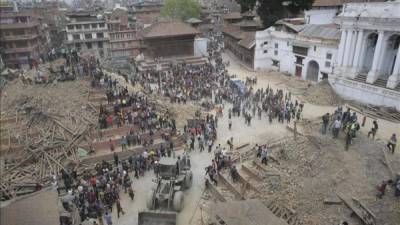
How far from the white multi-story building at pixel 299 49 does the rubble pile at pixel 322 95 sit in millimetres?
2696

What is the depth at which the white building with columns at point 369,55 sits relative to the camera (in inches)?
1094

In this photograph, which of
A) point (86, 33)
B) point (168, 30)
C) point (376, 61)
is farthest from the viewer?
point (86, 33)

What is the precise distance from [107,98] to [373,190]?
21423 mm

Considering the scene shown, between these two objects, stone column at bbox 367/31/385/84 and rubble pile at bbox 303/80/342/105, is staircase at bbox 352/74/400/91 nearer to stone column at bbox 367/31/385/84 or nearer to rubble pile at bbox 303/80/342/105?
stone column at bbox 367/31/385/84

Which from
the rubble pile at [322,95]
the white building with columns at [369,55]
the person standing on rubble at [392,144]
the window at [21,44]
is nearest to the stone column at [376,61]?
the white building with columns at [369,55]

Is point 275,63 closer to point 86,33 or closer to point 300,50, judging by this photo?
point 300,50

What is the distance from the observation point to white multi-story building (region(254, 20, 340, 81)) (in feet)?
116

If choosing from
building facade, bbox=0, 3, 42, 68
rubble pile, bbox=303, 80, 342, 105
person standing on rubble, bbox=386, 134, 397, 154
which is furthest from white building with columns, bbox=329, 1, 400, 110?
building facade, bbox=0, 3, 42, 68

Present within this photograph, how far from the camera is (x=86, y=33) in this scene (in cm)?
5800

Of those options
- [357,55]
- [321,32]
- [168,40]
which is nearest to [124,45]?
[168,40]

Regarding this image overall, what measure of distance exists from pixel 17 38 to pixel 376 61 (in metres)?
50.6

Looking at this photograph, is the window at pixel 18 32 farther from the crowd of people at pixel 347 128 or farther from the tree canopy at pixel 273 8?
the crowd of people at pixel 347 128

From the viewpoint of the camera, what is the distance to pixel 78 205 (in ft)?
52.7

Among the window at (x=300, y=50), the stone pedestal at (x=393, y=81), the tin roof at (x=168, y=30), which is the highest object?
the tin roof at (x=168, y=30)
